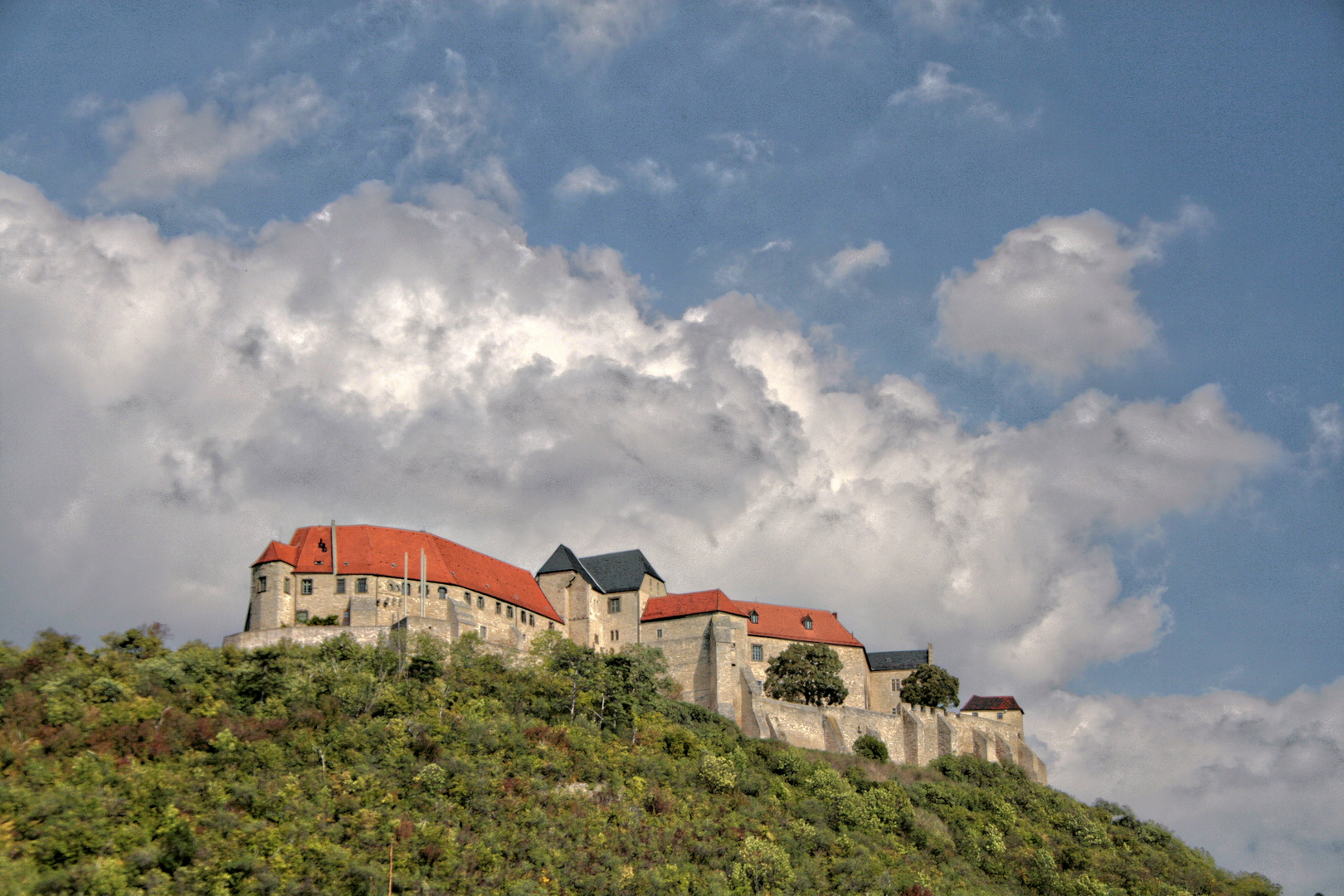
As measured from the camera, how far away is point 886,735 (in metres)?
91.2

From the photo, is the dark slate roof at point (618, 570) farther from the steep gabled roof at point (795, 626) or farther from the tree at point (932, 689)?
the tree at point (932, 689)

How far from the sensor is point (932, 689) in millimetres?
94438

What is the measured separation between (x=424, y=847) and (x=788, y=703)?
1643 inches

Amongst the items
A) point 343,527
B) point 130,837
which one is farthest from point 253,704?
point 343,527

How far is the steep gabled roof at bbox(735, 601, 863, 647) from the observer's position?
330ft

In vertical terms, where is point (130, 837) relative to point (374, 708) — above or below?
below

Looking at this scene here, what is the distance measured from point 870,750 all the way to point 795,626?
16676mm

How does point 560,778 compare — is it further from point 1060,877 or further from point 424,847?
point 1060,877

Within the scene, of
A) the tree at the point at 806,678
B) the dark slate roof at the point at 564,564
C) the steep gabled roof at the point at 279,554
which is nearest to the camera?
the steep gabled roof at the point at 279,554

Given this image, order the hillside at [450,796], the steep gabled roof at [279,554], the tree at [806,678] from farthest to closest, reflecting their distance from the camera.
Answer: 1. the tree at [806,678]
2. the steep gabled roof at [279,554]
3. the hillside at [450,796]

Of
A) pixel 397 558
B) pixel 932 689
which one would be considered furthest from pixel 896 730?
pixel 397 558

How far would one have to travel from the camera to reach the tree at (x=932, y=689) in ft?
310

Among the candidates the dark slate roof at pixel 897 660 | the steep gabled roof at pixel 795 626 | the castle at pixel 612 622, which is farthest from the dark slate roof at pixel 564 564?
the dark slate roof at pixel 897 660

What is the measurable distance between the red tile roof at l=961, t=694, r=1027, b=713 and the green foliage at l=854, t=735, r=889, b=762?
20.2 m
